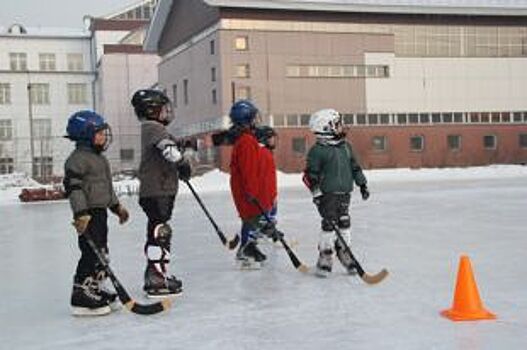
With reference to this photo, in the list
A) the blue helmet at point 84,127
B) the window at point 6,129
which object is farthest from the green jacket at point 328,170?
the window at point 6,129

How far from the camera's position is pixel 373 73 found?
43219 millimetres

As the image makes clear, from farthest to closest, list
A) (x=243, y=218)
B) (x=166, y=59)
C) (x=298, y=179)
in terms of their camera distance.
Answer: (x=166, y=59) → (x=298, y=179) → (x=243, y=218)

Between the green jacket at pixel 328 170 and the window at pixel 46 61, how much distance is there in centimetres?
6281

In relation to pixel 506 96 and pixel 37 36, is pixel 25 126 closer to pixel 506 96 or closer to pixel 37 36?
pixel 37 36

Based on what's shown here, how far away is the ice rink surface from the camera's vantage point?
4.82 metres

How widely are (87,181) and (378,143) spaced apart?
1532 inches

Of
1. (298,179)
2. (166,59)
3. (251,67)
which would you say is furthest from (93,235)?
(166,59)

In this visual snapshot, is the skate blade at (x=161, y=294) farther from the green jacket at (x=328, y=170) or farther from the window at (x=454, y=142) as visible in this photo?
the window at (x=454, y=142)

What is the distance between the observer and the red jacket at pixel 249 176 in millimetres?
7809

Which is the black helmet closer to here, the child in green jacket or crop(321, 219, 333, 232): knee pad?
the child in green jacket

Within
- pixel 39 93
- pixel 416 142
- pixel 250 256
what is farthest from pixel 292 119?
pixel 250 256

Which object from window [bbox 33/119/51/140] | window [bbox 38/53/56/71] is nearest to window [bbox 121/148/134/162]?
window [bbox 33/119/51/140]

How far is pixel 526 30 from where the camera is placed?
46.5m

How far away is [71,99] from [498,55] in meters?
37.8
